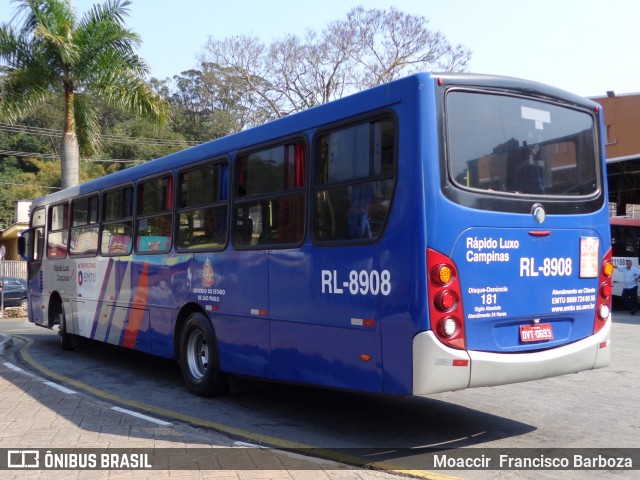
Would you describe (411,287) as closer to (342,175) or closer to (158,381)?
(342,175)

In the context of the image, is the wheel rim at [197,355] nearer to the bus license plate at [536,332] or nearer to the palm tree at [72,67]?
the bus license plate at [536,332]

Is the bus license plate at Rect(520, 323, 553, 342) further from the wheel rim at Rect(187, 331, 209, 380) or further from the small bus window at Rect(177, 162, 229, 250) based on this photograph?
the wheel rim at Rect(187, 331, 209, 380)

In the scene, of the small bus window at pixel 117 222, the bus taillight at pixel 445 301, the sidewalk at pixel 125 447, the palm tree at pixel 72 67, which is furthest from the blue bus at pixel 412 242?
the palm tree at pixel 72 67

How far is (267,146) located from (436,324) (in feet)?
9.73

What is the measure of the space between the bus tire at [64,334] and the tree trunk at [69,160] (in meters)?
8.15

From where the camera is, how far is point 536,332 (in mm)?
6121

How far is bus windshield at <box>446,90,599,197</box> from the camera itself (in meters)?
5.90

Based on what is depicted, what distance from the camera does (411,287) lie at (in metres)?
5.52

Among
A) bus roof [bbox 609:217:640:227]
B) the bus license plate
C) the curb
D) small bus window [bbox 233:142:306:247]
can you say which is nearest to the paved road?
the bus license plate

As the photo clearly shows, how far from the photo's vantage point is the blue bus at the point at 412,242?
18.4ft

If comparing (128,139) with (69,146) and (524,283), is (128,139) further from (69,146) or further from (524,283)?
(524,283)

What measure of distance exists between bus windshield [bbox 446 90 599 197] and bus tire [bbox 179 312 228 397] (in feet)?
12.6

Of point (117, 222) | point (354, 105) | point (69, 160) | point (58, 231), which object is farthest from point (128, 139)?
point (354, 105)

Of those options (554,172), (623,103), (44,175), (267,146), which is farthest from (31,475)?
(44,175)
